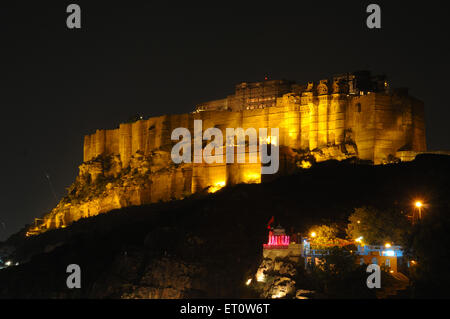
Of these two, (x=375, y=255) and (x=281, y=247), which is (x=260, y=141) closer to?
(x=281, y=247)

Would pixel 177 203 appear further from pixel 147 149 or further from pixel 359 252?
pixel 359 252

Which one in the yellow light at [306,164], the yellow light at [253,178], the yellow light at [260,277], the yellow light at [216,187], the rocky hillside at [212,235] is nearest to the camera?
the yellow light at [260,277]

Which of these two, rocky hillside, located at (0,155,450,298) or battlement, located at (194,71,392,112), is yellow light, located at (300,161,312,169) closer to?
rocky hillside, located at (0,155,450,298)

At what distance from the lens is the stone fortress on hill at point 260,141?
300ft

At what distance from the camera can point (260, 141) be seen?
100625mm

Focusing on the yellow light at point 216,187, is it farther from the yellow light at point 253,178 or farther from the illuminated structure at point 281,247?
the illuminated structure at point 281,247

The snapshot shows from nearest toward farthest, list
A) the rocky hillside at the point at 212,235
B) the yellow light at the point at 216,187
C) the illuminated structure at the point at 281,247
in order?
the illuminated structure at the point at 281,247 → the rocky hillside at the point at 212,235 → the yellow light at the point at 216,187

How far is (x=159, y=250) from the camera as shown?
77.4 meters

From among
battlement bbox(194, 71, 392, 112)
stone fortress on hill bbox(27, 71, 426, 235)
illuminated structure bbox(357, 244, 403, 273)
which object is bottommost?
Result: illuminated structure bbox(357, 244, 403, 273)

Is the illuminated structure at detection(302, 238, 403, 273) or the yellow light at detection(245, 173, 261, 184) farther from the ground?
the yellow light at detection(245, 173, 261, 184)

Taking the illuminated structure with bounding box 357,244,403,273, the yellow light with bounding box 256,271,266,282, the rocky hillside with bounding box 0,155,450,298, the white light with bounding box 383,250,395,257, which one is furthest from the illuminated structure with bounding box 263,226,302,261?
the white light with bounding box 383,250,395,257

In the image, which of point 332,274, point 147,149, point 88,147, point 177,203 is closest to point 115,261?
point 177,203

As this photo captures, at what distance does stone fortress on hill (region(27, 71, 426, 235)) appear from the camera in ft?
300

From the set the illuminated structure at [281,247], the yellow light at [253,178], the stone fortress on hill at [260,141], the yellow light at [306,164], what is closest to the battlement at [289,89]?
the stone fortress on hill at [260,141]
